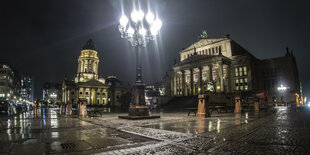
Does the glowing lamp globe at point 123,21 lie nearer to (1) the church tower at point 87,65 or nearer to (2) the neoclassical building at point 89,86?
(2) the neoclassical building at point 89,86

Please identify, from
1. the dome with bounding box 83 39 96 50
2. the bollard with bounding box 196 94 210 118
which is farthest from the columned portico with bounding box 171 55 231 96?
the dome with bounding box 83 39 96 50

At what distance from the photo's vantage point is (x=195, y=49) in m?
62.0

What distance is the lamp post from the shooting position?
559 inches

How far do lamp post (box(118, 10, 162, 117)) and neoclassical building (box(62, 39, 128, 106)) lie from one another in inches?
3269

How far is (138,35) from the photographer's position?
14.9 m

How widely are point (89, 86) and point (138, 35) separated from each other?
8533 cm

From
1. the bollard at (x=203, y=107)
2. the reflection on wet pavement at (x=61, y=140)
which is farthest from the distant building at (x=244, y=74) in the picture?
the reflection on wet pavement at (x=61, y=140)

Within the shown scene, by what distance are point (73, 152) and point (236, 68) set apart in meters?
57.0

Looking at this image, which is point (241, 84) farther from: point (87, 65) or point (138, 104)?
point (87, 65)

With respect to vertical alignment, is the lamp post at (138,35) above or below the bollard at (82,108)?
above

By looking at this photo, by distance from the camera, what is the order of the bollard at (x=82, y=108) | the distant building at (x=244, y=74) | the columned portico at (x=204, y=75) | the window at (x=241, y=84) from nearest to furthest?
1. the bollard at (x=82, y=108)
2. the distant building at (x=244, y=74)
3. the columned portico at (x=204, y=75)
4. the window at (x=241, y=84)

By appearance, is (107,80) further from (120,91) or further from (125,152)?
(125,152)

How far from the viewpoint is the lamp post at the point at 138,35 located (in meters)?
14.2

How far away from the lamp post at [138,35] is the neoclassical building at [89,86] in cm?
8304
